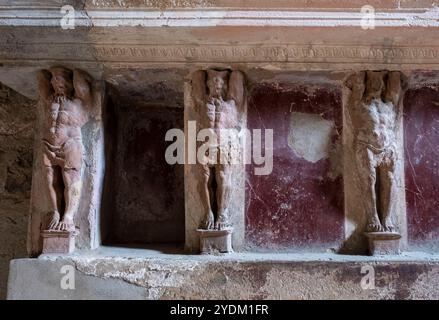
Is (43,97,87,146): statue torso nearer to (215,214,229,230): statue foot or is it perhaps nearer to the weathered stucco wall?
the weathered stucco wall

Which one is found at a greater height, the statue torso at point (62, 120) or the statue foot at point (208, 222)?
the statue torso at point (62, 120)

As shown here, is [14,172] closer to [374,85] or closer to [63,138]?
[63,138]

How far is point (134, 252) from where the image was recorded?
8.41 feet

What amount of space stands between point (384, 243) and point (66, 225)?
1.78 meters

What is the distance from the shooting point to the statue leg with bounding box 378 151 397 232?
2.49 metres

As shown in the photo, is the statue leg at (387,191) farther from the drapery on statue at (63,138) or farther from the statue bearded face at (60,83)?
the statue bearded face at (60,83)

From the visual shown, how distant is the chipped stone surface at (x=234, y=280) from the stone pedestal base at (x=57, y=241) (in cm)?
10

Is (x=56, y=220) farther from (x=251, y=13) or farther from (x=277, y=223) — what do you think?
(x=251, y=13)

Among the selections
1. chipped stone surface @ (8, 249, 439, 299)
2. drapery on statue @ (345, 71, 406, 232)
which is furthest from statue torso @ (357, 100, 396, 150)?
chipped stone surface @ (8, 249, 439, 299)

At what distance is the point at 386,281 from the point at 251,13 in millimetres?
1593

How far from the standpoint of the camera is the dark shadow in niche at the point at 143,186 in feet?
9.72

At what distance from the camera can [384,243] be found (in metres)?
2.46

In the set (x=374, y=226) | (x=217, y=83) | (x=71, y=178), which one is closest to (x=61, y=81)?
(x=71, y=178)

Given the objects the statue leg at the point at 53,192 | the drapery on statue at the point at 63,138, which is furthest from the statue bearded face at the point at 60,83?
the statue leg at the point at 53,192
